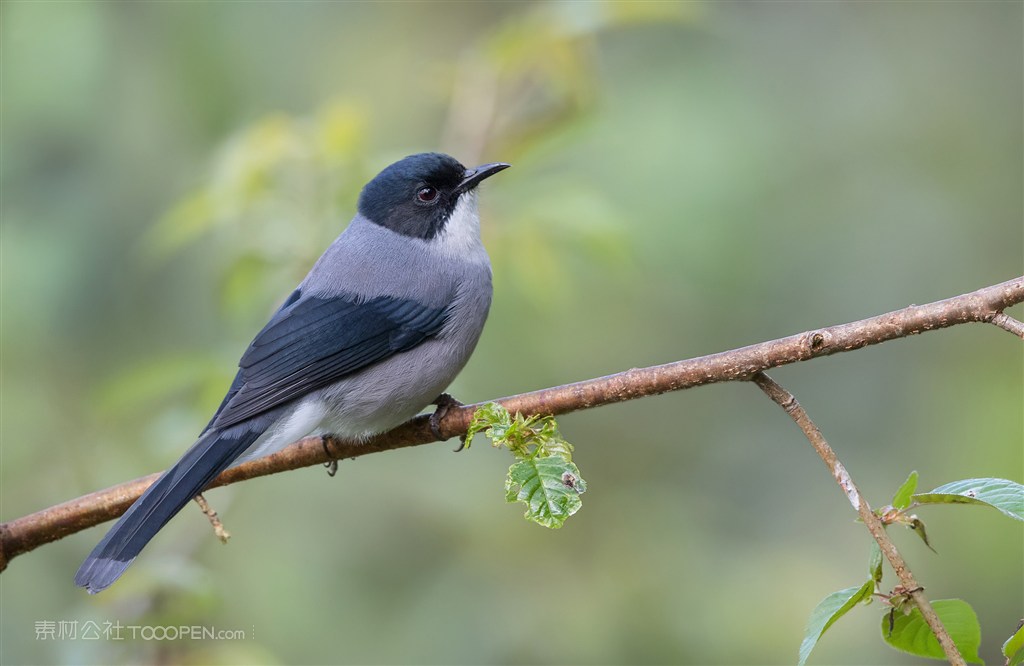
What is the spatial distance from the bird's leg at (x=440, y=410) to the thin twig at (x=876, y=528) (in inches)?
43.5

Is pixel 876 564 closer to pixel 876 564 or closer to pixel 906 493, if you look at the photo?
pixel 876 564

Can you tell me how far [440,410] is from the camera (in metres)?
3.79

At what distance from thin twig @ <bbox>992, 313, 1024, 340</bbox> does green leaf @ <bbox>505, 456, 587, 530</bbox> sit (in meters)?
A: 1.00

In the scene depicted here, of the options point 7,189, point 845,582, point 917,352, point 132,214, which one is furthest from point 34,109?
point 917,352

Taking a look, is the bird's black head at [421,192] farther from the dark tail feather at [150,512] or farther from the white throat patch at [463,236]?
the dark tail feather at [150,512]

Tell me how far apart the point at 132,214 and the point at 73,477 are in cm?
148

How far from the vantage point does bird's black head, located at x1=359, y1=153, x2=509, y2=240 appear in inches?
174

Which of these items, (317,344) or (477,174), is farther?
(477,174)

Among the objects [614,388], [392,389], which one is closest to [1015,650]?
[614,388]

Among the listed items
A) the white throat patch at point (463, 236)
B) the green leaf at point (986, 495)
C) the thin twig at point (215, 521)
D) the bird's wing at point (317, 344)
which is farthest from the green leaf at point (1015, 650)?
the white throat patch at point (463, 236)

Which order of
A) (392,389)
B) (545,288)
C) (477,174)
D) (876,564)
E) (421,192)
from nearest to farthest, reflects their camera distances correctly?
(876,564)
(392,389)
(545,288)
(477,174)
(421,192)

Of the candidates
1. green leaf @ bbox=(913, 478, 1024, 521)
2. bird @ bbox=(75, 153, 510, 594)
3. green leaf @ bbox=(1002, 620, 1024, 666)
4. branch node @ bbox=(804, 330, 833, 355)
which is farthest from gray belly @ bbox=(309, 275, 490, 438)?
green leaf @ bbox=(1002, 620, 1024, 666)

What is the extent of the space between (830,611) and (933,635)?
25 centimetres

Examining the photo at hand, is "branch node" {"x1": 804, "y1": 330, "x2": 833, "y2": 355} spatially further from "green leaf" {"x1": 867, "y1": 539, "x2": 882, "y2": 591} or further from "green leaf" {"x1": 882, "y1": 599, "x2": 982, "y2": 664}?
"green leaf" {"x1": 882, "y1": 599, "x2": 982, "y2": 664}
